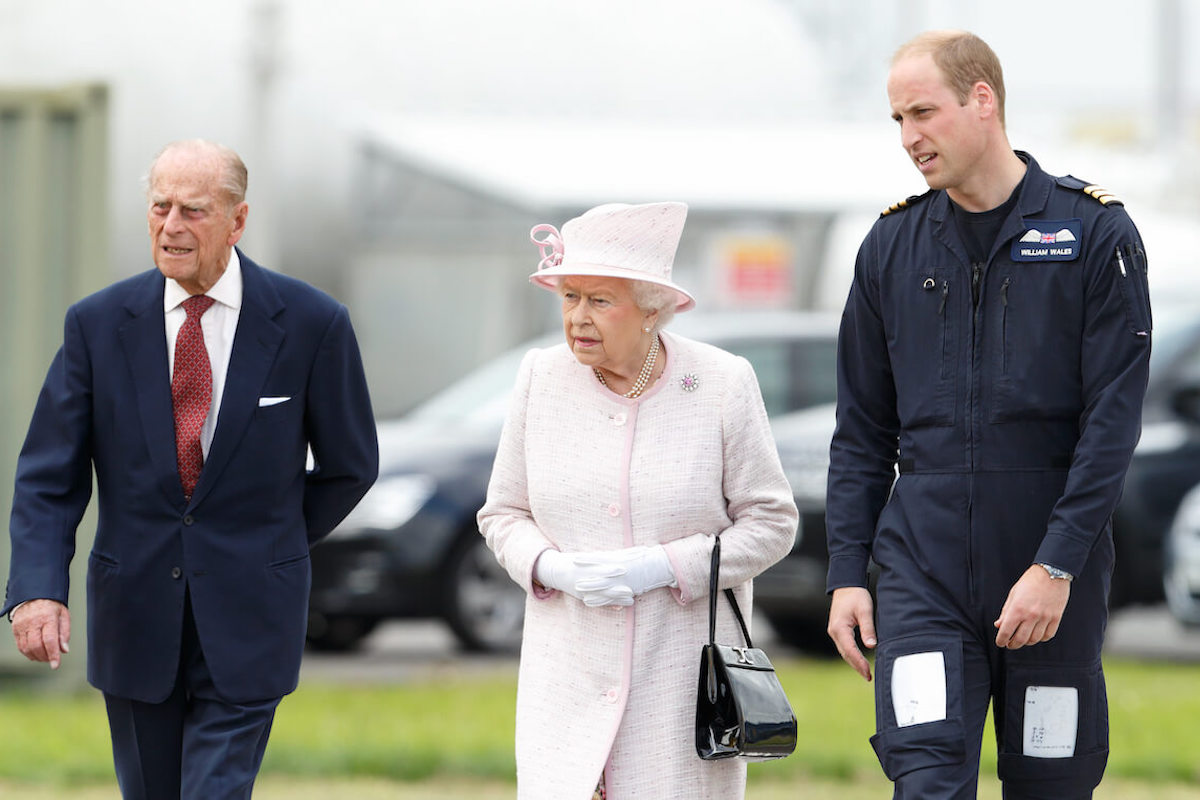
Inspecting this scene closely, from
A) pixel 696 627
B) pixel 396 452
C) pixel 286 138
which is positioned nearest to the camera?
pixel 696 627

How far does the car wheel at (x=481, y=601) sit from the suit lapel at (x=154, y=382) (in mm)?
6050

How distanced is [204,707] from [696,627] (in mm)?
1117

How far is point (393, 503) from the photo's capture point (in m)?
10.5

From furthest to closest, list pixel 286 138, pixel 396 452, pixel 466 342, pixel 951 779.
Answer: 1. pixel 286 138
2. pixel 466 342
3. pixel 396 452
4. pixel 951 779

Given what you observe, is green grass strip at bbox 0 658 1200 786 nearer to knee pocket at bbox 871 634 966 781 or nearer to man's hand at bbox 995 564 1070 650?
knee pocket at bbox 871 634 966 781

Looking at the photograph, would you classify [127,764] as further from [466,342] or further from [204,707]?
[466,342]

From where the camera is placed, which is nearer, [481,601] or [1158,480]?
[1158,480]

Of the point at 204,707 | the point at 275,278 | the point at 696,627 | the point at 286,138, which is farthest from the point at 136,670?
the point at 286,138

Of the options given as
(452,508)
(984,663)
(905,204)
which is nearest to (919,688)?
(984,663)

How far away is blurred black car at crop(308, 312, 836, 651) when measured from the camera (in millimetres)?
10453

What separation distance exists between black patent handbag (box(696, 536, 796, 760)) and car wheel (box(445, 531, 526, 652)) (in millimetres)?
6224

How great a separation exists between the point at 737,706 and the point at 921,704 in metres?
0.38

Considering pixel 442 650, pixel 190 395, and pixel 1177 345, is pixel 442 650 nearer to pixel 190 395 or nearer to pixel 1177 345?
pixel 1177 345

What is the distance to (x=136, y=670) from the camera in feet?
14.8
